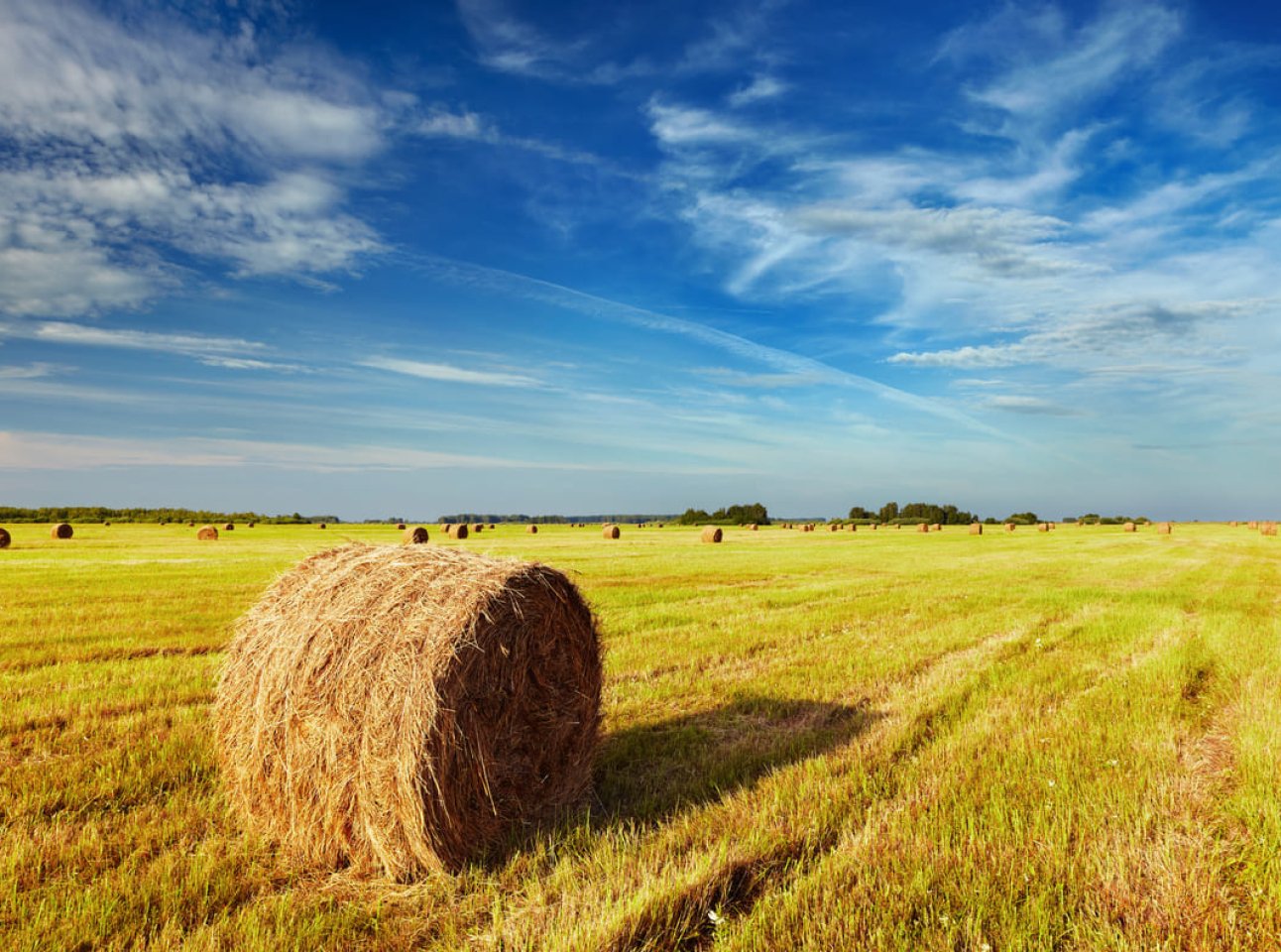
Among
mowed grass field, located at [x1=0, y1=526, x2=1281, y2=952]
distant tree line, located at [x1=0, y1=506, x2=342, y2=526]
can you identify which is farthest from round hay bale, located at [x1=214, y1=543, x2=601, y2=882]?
distant tree line, located at [x1=0, y1=506, x2=342, y2=526]

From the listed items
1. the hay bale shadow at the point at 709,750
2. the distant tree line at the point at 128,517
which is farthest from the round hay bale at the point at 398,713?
the distant tree line at the point at 128,517

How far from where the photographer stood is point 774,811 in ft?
18.5

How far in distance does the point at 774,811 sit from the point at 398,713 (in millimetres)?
2878

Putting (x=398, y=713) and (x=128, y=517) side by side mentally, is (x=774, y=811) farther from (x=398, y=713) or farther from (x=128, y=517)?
(x=128, y=517)

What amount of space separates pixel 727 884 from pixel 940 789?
2.40 m

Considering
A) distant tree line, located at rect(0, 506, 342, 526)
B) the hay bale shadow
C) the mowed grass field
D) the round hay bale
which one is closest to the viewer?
the mowed grass field

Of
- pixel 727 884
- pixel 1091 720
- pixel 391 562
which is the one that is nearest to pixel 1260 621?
pixel 1091 720

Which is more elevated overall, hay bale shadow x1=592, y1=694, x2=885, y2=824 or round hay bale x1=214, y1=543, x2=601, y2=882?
round hay bale x1=214, y1=543, x2=601, y2=882

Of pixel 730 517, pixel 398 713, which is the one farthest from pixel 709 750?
pixel 730 517

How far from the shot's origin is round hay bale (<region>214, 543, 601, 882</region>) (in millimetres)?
5082

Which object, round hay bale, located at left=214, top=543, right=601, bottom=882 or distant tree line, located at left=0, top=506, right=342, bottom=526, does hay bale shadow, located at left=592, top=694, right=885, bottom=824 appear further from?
distant tree line, located at left=0, top=506, right=342, bottom=526

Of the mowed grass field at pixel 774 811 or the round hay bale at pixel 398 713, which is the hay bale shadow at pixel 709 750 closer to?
the mowed grass field at pixel 774 811

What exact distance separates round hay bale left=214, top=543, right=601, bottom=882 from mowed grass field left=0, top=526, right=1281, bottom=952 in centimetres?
30

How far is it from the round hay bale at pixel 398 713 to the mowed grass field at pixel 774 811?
0.30 metres
